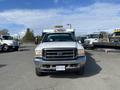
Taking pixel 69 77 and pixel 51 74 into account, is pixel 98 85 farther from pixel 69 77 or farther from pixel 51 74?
pixel 51 74

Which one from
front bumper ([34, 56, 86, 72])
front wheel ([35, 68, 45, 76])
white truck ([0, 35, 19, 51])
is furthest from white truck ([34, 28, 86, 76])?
white truck ([0, 35, 19, 51])

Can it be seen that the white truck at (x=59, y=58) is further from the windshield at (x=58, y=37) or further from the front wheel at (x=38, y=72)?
the windshield at (x=58, y=37)

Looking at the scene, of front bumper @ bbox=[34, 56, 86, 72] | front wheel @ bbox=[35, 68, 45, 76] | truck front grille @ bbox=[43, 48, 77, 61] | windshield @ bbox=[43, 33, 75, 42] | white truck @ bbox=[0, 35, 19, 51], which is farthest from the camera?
white truck @ bbox=[0, 35, 19, 51]

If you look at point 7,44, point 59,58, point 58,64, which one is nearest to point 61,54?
point 59,58

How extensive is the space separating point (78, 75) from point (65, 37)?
2.79m

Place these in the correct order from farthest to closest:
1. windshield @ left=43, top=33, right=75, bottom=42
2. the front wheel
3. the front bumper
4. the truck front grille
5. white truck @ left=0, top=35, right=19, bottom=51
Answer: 1. white truck @ left=0, top=35, right=19, bottom=51
2. windshield @ left=43, top=33, right=75, bottom=42
3. the front wheel
4. the truck front grille
5. the front bumper

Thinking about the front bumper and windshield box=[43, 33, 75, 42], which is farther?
windshield box=[43, 33, 75, 42]

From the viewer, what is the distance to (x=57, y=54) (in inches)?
421

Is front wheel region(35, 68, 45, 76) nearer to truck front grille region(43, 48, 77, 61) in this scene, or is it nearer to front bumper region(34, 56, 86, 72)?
front bumper region(34, 56, 86, 72)

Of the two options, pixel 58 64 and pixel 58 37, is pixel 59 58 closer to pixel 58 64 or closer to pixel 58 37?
pixel 58 64

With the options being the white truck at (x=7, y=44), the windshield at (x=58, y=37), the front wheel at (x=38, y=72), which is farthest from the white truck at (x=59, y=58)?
the white truck at (x=7, y=44)

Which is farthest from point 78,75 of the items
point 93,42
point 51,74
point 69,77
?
point 93,42

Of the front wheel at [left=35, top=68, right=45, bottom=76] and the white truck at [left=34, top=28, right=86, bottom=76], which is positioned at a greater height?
the white truck at [left=34, top=28, right=86, bottom=76]

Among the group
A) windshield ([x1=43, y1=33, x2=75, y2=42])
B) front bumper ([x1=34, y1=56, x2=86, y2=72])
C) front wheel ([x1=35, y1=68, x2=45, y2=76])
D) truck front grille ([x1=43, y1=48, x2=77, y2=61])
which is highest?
windshield ([x1=43, y1=33, x2=75, y2=42])
